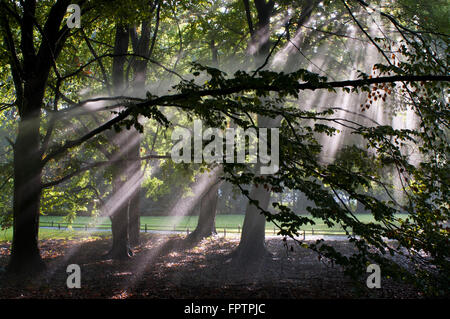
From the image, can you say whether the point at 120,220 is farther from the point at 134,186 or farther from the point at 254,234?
the point at 254,234

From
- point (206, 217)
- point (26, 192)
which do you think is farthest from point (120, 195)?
point (206, 217)

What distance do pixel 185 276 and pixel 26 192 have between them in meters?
5.51

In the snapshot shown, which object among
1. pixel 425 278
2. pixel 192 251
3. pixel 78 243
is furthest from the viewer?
pixel 78 243

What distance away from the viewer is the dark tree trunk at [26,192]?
343 inches

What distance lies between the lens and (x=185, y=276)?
11.3 meters

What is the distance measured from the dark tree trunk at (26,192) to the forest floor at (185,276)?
54 cm

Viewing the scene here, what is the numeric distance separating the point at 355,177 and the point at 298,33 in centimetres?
973

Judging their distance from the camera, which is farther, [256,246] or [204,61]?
[204,61]

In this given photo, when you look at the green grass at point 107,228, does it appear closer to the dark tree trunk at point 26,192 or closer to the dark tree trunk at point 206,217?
the dark tree trunk at point 206,217

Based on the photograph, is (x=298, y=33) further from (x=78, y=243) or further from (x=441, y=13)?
(x=78, y=243)

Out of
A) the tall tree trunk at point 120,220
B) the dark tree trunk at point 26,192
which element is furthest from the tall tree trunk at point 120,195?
the dark tree trunk at point 26,192

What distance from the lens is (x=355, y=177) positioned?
5.29 metres

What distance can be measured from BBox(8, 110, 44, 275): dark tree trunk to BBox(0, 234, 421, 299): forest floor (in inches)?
21.3

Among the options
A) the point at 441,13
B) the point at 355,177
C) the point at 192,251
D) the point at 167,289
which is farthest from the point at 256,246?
the point at 441,13
